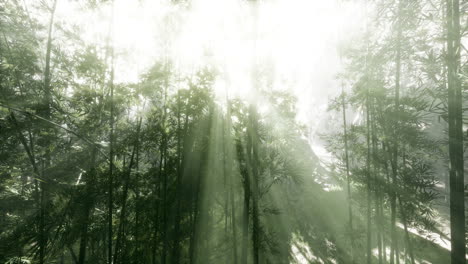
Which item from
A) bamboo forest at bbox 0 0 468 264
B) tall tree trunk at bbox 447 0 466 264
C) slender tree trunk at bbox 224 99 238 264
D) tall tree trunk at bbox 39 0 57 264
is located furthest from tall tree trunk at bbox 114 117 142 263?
tall tree trunk at bbox 447 0 466 264

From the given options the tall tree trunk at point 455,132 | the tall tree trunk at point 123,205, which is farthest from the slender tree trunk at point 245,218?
the tall tree trunk at point 455,132

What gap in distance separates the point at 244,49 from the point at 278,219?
9.89 metres

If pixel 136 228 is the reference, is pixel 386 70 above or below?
above

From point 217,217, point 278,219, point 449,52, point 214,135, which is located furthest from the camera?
point 278,219

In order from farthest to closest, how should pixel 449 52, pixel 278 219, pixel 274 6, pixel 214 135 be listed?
pixel 278 219, pixel 214 135, pixel 274 6, pixel 449 52

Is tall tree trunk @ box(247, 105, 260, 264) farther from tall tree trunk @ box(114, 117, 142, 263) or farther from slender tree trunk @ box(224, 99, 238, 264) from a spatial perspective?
tall tree trunk @ box(114, 117, 142, 263)

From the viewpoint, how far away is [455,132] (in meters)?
3.05

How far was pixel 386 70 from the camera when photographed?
4.95 meters

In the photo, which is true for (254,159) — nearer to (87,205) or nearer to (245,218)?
(245,218)

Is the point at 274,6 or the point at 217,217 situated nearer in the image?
the point at 274,6

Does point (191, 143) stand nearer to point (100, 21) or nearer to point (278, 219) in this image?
point (100, 21)

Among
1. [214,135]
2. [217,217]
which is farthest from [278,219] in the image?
[214,135]

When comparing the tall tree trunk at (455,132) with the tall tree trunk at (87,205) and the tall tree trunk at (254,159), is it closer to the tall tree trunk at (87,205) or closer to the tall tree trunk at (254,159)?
the tall tree trunk at (254,159)

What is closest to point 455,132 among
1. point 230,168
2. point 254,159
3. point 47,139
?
point 254,159
